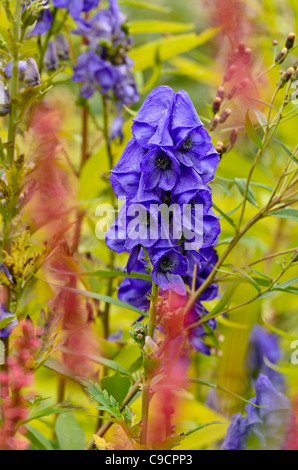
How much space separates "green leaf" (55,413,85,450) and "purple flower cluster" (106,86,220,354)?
31 cm

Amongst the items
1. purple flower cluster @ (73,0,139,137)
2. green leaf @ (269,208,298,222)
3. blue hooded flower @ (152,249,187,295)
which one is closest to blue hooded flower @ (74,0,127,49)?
purple flower cluster @ (73,0,139,137)

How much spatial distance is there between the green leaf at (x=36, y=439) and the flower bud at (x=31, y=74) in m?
0.40

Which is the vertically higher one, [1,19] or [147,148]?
[1,19]

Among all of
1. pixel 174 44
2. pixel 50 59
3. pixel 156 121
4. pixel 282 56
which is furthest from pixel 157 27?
pixel 156 121

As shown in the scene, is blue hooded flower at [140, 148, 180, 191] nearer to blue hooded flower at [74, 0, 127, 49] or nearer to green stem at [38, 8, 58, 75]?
green stem at [38, 8, 58, 75]

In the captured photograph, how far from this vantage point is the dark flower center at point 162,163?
2.02 feet

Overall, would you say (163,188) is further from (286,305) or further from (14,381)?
(286,305)

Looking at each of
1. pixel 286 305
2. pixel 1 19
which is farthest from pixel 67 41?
pixel 286 305

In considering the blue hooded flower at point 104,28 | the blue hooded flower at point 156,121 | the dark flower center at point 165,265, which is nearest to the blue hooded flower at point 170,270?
the dark flower center at point 165,265

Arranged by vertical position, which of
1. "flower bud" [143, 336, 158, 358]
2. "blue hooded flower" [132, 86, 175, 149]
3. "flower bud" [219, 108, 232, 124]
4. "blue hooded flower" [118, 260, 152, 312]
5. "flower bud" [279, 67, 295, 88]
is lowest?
"flower bud" [143, 336, 158, 358]

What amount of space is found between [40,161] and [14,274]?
0.45 feet

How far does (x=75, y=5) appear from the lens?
1.04 metres

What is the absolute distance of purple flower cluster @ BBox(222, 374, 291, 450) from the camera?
0.85m
